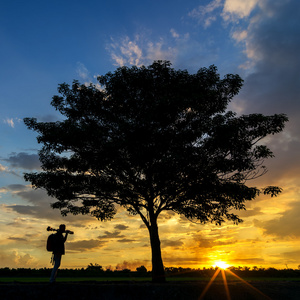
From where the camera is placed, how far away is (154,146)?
20.8 metres

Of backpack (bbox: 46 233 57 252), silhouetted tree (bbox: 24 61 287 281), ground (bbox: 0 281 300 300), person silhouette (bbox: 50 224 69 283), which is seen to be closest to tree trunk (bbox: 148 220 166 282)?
silhouetted tree (bbox: 24 61 287 281)

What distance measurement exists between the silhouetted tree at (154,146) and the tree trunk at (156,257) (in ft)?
0.22

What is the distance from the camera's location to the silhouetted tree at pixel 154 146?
20.5 metres

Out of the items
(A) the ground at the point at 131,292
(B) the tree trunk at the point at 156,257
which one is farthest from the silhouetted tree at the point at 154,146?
(A) the ground at the point at 131,292

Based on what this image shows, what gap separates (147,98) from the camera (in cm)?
2222

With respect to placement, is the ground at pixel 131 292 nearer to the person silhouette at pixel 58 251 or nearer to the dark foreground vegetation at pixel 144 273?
the person silhouette at pixel 58 251

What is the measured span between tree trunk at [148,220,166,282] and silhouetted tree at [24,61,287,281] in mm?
66

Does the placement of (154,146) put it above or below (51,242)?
Answer: above

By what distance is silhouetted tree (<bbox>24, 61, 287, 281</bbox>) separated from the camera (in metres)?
20.5

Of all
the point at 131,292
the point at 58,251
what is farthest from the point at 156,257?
the point at 58,251

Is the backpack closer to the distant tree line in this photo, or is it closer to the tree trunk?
the tree trunk

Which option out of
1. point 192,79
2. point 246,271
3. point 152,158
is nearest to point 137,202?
point 152,158

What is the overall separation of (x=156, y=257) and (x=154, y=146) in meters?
7.85

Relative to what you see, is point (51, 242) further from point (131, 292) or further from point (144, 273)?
point (144, 273)
